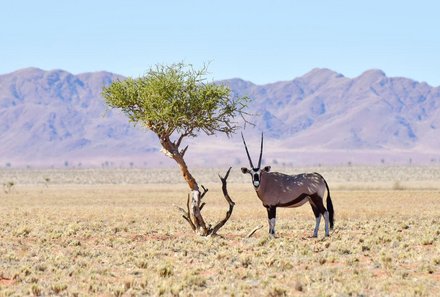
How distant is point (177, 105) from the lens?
86.4ft

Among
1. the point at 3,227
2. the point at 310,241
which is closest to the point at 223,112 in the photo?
the point at 310,241

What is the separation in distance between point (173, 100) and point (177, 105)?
0.22 m

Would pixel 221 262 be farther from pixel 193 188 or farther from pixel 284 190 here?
pixel 193 188

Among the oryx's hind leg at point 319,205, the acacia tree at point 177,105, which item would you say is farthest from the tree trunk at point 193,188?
the oryx's hind leg at point 319,205

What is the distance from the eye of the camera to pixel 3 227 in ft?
104

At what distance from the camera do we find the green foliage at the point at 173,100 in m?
26.1

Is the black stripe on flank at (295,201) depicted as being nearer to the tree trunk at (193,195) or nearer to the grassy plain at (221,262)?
the grassy plain at (221,262)

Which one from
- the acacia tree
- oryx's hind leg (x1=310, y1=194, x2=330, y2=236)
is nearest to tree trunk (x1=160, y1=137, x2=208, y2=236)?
the acacia tree

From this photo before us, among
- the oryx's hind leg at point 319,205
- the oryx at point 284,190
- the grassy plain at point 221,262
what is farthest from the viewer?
the oryx's hind leg at point 319,205

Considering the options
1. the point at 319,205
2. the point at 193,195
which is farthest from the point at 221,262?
the point at 193,195

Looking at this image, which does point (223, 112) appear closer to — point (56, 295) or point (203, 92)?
point (203, 92)

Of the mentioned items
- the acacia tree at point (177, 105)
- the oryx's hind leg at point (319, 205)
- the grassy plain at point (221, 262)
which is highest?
the acacia tree at point (177, 105)

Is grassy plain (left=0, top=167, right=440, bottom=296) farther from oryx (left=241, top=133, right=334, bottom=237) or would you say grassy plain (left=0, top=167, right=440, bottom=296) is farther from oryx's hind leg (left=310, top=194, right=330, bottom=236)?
oryx (left=241, top=133, right=334, bottom=237)

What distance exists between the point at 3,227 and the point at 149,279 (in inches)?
639
